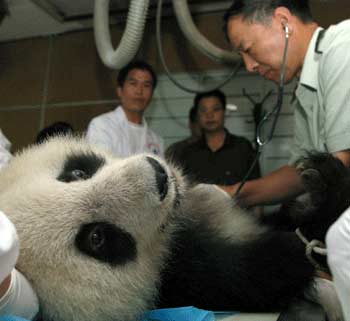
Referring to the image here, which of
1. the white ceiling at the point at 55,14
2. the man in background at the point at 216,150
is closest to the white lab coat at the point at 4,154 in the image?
the man in background at the point at 216,150

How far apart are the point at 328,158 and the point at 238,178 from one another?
1657mm

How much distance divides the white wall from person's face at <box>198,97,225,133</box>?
0.37 meters

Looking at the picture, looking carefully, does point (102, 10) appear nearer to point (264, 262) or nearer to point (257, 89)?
point (257, 89)

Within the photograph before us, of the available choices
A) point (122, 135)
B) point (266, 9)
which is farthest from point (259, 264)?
point (122, 135)

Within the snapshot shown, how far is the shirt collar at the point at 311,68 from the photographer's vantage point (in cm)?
144

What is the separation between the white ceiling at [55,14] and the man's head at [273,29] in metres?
1.63

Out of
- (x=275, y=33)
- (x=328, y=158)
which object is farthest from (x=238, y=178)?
(x=328, y=158)

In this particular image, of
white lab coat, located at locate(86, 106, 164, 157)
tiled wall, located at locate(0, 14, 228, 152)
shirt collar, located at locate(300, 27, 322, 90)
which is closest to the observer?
shirt collar, located at locate(300, 27, 322, 90)

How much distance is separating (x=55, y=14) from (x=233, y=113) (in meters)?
1.53

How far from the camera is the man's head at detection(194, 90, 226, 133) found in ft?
9.27

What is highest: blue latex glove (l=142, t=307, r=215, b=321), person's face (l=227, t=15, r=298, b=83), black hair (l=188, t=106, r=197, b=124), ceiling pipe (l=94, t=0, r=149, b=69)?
ceiling pipe (l=94, t=0, r=149, b=69)

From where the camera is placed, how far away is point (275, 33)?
1.56 metres

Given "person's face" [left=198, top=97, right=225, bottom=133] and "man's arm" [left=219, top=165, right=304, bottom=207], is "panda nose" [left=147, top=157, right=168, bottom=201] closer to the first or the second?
"man's arm" [left=219, top=165, right=304, bottom=207]

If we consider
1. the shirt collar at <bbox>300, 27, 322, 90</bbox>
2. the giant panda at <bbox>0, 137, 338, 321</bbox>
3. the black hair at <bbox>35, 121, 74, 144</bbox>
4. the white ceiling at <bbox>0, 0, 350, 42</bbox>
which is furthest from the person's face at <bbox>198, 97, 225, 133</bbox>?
the giant panda at <bbox>0, 137, 338, 321</bbox>
